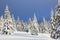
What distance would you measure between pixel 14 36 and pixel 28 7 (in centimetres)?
104

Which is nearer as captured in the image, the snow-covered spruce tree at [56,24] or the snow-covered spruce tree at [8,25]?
the snow-covered spruce tree at [56,24]

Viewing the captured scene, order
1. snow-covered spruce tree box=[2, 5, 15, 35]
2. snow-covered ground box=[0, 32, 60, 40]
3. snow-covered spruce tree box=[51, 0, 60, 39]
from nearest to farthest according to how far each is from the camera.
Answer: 1. snow-covered spruce tree box=[51, 0, 60, 39]
2. snow-covered ground box=[0, 32, 60, 40]
3. snow-covered spruce tree box=[2, 5, 15, 35]

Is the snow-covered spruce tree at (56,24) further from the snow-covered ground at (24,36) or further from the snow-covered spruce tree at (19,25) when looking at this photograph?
the snow-covered spruce tree at (19,25)

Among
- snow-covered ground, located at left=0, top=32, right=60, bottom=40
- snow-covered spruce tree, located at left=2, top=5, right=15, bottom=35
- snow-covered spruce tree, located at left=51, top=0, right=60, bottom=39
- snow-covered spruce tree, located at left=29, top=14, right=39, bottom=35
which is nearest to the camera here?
snow-covered spruce tree, located at left=51, top=0, right=60, bottom=39

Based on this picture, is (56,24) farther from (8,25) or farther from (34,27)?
(8,25)

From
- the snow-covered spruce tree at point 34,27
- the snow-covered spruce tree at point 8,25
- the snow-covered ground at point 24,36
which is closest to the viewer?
the snow-covered ground at point 24,36

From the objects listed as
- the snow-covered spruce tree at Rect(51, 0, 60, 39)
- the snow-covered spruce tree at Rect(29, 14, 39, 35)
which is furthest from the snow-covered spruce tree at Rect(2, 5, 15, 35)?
the snow-covered spruce tree at Rect(51, 0, 60, 39)

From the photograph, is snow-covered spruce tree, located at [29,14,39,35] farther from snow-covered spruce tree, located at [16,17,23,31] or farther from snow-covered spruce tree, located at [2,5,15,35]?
snow-covered spruce tree, located at [2,5,15,35]

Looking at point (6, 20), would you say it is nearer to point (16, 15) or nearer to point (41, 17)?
point (16, 15)

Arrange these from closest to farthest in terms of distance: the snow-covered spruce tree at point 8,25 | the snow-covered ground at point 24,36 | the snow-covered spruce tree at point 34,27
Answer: the snow-covered ground at point 24,36 → the snow-covered spruce tree at point 34,27 → the snow-covered spruce tree at point 8,25

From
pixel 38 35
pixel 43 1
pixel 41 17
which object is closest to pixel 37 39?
pixel 38 35

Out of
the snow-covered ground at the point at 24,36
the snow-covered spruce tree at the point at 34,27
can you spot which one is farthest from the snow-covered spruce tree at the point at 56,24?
the snow-covered spruce tree at the point at 34,27

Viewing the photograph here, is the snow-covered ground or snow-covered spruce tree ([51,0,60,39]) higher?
snow-covered spruce tree ([51,0,60,39])

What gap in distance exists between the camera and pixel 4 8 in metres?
8.16
